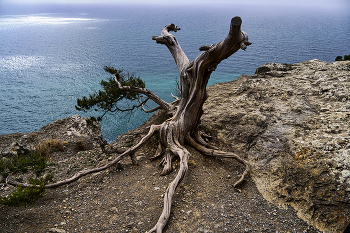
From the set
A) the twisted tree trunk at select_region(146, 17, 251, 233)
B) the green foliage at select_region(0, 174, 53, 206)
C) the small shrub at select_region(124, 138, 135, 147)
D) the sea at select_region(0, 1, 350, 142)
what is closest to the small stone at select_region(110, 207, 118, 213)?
the twisted tree trunk at select_region(146, 17, 251, 233)

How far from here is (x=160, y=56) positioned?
2953 cm

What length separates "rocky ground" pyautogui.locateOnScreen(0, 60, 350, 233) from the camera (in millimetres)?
5371

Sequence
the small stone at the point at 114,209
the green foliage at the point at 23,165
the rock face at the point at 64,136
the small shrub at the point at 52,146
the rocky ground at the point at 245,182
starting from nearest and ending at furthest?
the rocky ground at the point at 245,182, the small stone at the point at 114,209, the green foliage at the point at 23,165, the small shrub at the point at 52,146, the rock face at the point at 64,136

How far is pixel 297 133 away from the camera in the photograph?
24.2 ft

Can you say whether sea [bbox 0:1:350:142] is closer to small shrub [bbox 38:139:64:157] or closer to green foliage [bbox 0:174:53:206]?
small shrub [bbox 38:139:64:157]

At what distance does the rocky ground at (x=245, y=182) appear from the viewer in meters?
5.37

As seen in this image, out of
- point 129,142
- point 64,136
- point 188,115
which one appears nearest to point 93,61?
point 64,136

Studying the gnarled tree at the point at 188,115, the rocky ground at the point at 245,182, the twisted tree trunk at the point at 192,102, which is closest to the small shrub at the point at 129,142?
the rocky ground at the point at 245,182

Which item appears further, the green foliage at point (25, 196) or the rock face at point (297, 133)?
the rock face at point (297, 133)

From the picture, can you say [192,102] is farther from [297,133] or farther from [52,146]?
[52,146]

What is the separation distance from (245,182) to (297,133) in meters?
2.27

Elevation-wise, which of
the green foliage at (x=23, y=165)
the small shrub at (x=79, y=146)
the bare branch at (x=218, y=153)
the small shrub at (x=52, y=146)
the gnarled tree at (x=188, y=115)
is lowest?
the small shrub at (x=79, y=146)

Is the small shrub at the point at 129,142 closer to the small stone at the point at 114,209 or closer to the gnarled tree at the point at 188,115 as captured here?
the gnarled tree at the point at 188,115

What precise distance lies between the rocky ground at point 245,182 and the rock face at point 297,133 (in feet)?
0.07
